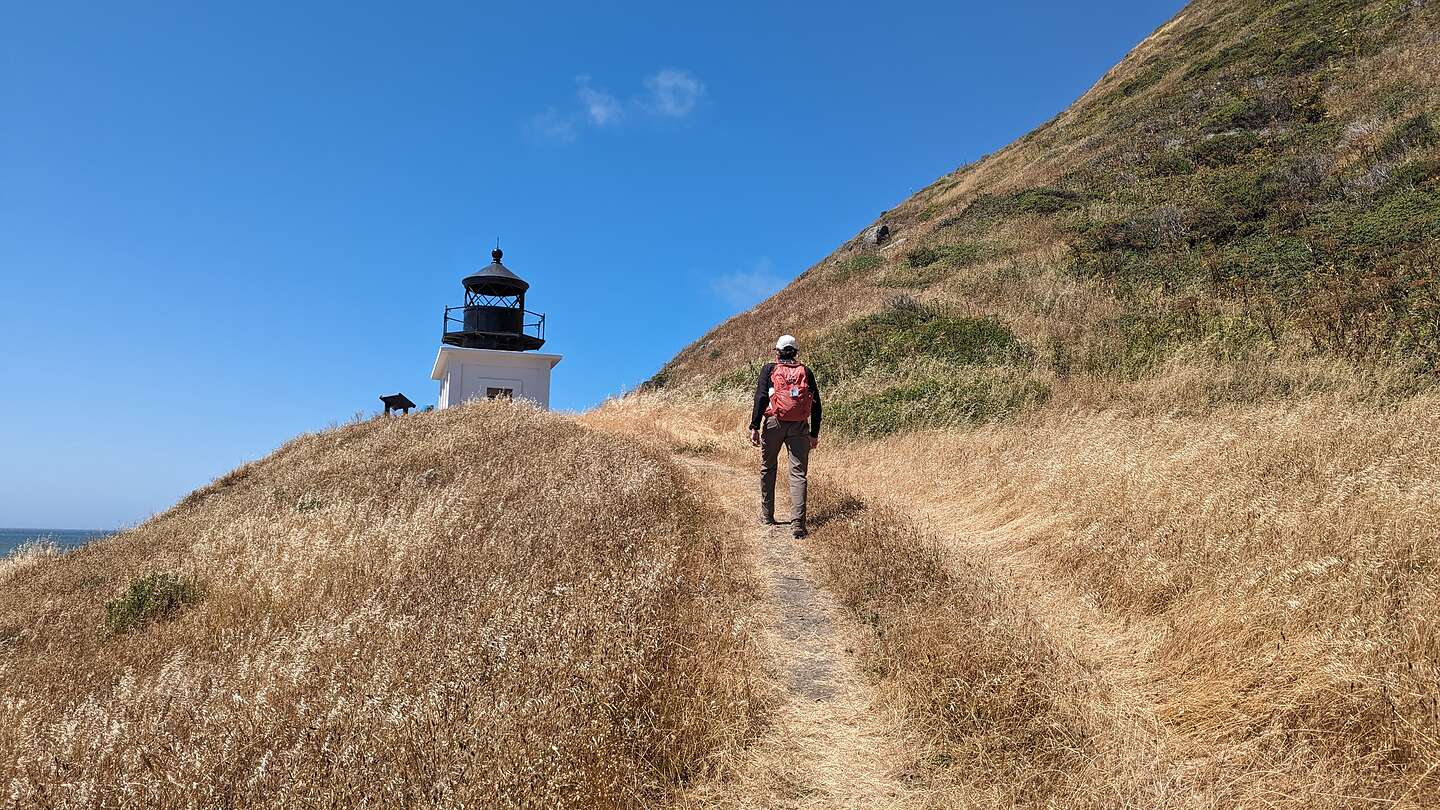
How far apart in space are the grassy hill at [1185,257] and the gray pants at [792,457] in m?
4.82

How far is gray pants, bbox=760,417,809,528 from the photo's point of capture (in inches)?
309

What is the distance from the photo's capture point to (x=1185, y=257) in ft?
53.2

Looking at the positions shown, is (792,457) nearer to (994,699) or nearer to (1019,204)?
(994,699)

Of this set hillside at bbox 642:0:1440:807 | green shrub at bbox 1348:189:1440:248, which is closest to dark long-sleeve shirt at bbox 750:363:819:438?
hillside at bbox 642:0:1440:807

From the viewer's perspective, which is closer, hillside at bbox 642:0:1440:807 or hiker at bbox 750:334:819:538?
hillside at bbox 642:0:1440:807

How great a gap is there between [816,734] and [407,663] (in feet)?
7.21

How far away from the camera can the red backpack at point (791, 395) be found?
809 cm

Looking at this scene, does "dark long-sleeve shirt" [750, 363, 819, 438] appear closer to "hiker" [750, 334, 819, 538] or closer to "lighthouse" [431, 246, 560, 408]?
"hiker" [750, 334, 819, 538]

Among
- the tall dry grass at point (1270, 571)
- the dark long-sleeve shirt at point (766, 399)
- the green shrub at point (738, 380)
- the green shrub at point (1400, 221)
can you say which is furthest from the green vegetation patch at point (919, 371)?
the green shrub at point (1400, 221)

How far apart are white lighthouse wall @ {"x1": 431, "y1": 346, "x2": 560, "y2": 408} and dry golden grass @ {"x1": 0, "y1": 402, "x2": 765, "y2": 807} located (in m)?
15.6

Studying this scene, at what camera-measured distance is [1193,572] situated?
4688mm

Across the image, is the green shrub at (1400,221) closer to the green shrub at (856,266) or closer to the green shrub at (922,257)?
the green shrub at (922,257)

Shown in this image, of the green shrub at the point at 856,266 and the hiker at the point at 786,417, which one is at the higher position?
the green shrub at the point at 856,266

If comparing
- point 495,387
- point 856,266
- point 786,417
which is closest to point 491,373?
point 495,387
